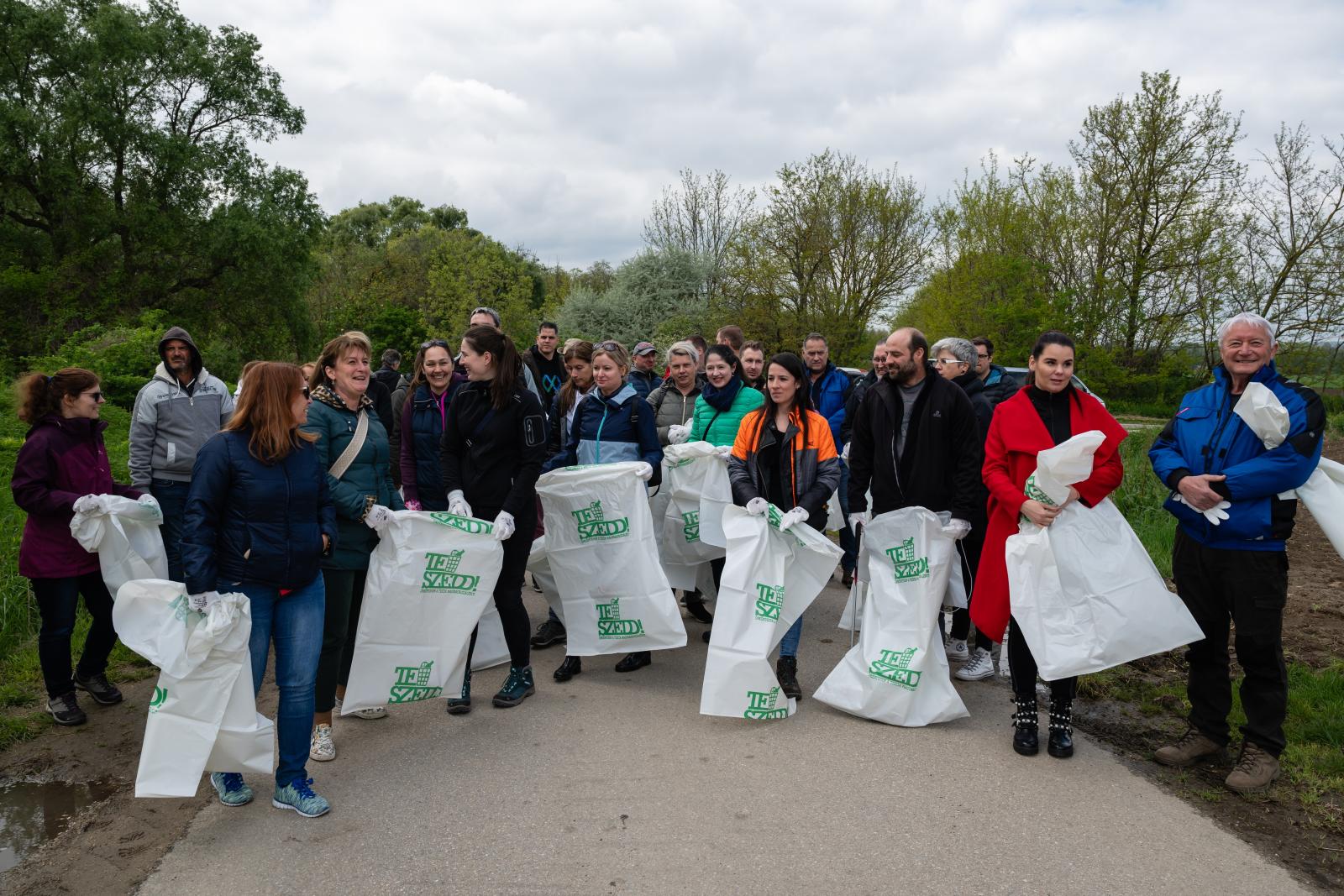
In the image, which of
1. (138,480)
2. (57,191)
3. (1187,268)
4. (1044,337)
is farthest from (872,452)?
(57,191)

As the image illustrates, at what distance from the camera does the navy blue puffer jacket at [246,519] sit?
3.10m

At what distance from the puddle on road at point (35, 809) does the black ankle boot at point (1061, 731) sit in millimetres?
4114

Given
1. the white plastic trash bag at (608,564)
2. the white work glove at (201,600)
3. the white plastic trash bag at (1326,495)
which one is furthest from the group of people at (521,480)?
the white plastic trash bag at (608,564)

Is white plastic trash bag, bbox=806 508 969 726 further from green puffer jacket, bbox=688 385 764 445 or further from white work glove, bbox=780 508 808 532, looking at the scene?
green puffer jacket, bbox=688 385 764 445

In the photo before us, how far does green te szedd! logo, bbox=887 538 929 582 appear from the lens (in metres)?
4.24

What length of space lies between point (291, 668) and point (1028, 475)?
3337mm

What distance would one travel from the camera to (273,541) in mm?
3213

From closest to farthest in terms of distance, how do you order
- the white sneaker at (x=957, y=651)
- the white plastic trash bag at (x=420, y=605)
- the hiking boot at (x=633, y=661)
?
the white plastic trash bag at (x=420, y=605) → the hiking boot at (x=633, y=661) → the white sneaker at (x=957, y=651)

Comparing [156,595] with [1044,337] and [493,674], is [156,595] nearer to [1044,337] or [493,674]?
[493,674]

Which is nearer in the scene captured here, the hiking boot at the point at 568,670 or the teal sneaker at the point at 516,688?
the teal sneaker at the point at 516,688

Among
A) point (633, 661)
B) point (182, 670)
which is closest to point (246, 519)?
point (182, 670)

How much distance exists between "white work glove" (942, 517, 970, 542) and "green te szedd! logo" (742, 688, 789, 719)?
1161 millimetres

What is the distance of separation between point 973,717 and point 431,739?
8.84ft

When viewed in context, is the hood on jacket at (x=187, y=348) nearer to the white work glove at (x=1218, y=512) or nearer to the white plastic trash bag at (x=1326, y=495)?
the white work glove at (x=1218, y=512)
